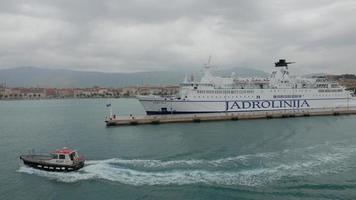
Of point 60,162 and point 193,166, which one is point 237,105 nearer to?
point 193,166

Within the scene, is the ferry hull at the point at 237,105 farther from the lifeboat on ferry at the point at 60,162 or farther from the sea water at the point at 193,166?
the lifeboat on ferry at the point at 60,162

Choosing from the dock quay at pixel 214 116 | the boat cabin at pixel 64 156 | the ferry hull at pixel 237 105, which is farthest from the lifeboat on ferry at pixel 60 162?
the ferry hull at pixel 237 105

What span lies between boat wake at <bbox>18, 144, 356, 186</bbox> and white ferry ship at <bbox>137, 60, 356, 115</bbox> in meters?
26.4

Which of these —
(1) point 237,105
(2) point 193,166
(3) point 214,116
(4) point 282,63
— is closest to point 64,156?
(2) point 193,166

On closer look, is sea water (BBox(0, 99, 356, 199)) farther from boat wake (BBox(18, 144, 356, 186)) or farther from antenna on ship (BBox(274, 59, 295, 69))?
antenna on ship (BBox(274, 59, 295, 69))

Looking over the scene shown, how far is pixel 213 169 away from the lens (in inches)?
866

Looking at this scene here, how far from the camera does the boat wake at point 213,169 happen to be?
20188 mm

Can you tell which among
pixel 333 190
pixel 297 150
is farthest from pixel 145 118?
pixel 333 190

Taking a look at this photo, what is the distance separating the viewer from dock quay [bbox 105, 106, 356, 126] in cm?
4550

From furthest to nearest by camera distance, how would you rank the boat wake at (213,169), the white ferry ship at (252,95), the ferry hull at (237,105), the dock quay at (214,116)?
the white ferry ship at (252,95)
the ferry hull at (237,105)
the dock quay at (214,116)
the boat wake at (213,169)

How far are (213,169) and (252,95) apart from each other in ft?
115

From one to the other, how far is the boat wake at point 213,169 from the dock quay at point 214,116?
20447 millimetres

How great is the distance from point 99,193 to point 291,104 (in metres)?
44.4

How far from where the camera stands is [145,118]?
46.5m
